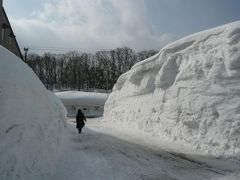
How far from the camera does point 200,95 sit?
15.0m

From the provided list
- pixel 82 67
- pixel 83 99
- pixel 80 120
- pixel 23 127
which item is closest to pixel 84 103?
pixel 83 99

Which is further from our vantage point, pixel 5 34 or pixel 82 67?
pixel 82 67

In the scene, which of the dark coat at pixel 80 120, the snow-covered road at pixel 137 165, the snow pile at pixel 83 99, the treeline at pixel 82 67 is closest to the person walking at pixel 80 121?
the dark coat at pixel 80 120

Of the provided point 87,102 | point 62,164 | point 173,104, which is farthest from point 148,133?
point 87,102

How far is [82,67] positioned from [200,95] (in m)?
70.0

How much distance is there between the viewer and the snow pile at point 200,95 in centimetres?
1290

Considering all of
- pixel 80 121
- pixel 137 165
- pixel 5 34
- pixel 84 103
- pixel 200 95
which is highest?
pixel 5 34

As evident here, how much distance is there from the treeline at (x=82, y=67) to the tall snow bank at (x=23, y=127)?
65712 mm

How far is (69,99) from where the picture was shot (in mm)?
57031

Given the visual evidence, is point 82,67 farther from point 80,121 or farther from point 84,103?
point 80,121

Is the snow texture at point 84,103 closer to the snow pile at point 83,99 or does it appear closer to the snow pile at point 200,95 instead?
the snow pile at point 83,99

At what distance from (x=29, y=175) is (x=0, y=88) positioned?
254 cm

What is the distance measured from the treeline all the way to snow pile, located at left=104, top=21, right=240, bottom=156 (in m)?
56.9

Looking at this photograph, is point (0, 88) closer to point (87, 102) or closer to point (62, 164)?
point (62, 164)
